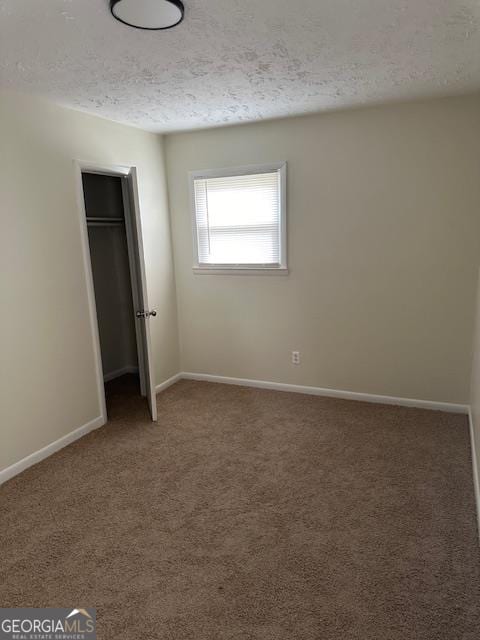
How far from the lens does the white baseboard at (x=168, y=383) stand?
434cm

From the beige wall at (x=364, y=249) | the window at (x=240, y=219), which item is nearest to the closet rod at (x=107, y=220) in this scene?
the beige wall at (x=364, y=249)

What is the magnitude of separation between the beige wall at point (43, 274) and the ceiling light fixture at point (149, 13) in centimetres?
136

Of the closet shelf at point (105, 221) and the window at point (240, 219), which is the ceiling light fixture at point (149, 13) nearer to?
the window at point (240, 219)

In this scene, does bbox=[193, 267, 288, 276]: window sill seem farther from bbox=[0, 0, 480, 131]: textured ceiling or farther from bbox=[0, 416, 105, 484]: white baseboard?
bbox=[0, 416, 105, 484]: white baseboard

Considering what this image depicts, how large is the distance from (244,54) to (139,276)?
1994 mm

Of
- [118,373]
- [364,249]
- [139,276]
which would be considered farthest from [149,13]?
[118,373]

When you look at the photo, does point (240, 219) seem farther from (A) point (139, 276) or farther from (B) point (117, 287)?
(B) point (117, 287)

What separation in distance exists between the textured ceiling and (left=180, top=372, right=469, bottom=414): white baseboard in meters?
2.44

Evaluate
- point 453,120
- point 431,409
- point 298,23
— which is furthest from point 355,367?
point 298,23

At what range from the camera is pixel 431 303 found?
11.5 ft

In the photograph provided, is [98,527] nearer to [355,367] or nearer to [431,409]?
[355,367]

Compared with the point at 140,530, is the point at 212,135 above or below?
above

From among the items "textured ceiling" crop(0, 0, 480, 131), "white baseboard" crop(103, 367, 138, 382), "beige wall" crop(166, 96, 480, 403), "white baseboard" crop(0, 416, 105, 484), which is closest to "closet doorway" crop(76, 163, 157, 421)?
"white baseboard" crop(103, 367, 138, 382)

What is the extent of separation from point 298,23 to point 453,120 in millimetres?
1861
